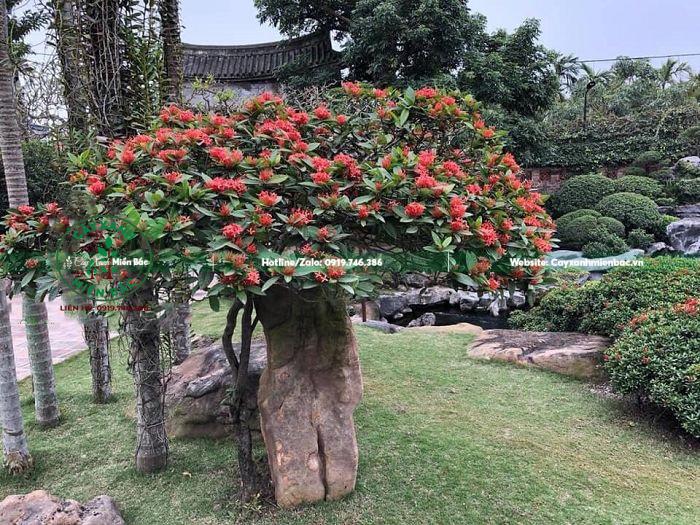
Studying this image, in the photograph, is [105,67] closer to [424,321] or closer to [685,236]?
[424,321]

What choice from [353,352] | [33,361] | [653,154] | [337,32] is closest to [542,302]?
[353,352]

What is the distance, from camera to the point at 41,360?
3.34 m

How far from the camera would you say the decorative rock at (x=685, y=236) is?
11.4 m

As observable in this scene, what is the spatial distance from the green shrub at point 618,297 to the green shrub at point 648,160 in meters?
11.4

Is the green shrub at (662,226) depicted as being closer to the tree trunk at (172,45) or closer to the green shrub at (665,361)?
the green shrub at (665,361)

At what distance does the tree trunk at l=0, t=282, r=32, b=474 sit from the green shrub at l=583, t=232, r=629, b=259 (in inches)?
429

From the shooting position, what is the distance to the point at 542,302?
19.4 feet

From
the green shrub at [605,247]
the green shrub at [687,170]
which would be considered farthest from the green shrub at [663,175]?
the green shrub at [605,247]

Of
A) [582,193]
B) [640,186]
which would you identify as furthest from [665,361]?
[640,186]

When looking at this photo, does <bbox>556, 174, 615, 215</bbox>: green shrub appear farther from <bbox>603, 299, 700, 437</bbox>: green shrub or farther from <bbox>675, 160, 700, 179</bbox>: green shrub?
<bbox>603, 299, 700, 437</bbox>: green shrub

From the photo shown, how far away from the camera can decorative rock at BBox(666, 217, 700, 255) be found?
11.4m

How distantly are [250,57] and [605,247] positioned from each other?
382 inches

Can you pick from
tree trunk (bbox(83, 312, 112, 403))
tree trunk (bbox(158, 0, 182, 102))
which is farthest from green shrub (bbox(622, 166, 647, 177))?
tree trunk (bbox(83, 312, 112, 403))

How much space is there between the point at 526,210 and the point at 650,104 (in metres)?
22.8
